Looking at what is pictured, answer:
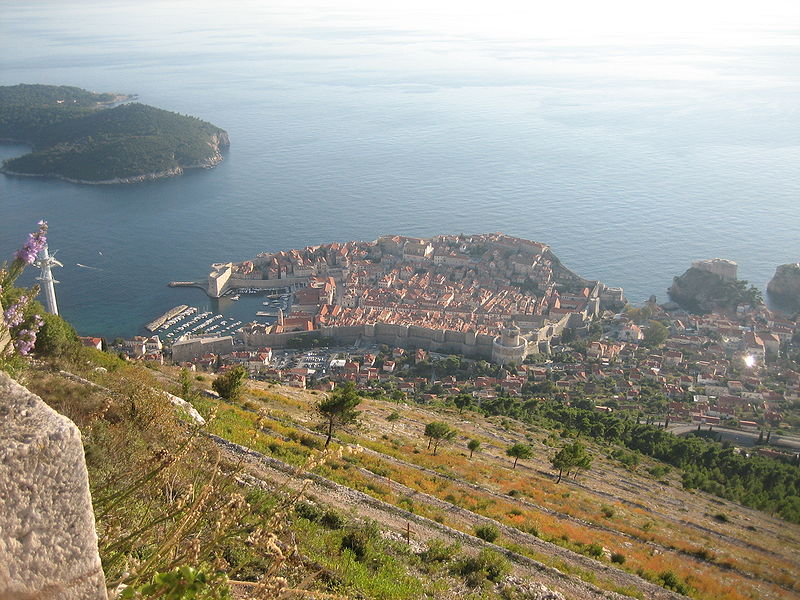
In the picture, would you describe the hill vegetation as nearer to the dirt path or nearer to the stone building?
A: the dirt path

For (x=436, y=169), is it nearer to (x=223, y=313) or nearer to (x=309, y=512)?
(x=223, y=313)

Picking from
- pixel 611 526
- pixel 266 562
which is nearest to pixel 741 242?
pixel 611 526

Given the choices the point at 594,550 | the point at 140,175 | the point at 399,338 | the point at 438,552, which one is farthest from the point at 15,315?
the point at 140,175

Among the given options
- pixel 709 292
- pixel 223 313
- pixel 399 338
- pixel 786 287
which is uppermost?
pixel 786 287

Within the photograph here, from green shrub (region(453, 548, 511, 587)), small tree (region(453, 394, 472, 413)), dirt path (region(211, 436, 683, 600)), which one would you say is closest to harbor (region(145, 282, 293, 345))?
small tree (region(453, 394, 472, 413))

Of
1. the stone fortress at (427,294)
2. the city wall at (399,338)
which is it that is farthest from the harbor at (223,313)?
the city wall at (399,338)
